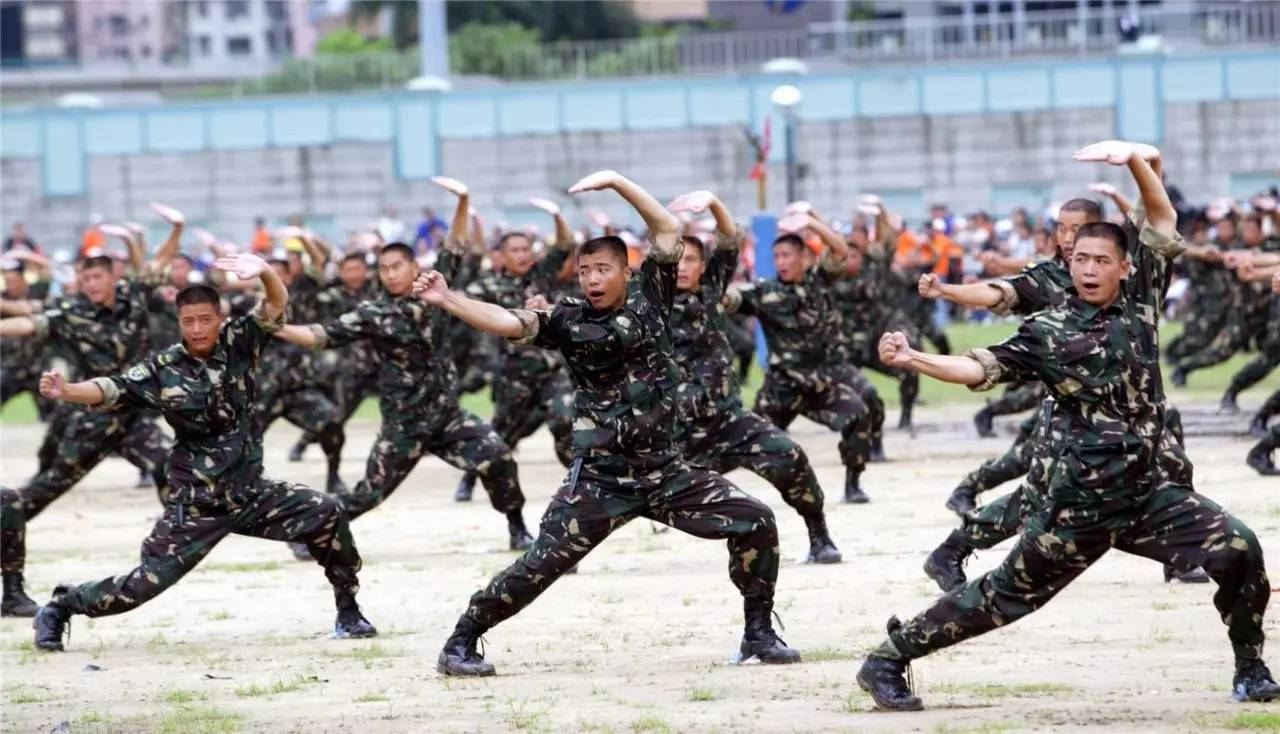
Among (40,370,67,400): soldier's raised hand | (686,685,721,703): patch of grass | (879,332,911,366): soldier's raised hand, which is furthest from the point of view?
(40,370,67,400): soldier's raised hand

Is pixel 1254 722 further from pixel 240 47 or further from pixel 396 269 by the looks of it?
pixel 240 47

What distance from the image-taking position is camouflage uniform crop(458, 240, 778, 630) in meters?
10.1

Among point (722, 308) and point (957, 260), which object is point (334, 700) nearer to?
point (722, 308)

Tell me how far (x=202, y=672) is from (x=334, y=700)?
1.30 metres

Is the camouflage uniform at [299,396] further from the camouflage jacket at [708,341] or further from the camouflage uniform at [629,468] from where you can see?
the camouflage uniform at [629,468]

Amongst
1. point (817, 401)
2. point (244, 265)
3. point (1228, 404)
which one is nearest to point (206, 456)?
point (244, 265)

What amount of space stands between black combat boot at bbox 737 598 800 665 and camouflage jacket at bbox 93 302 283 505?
260 cm

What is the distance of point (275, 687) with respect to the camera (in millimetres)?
10461

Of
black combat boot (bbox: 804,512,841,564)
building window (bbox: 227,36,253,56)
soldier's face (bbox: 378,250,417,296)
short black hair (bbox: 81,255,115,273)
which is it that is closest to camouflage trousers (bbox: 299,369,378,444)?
short black hair (bbox: 81,255,115,273)

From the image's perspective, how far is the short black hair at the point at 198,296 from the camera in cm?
1139

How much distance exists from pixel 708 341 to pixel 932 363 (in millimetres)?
5432

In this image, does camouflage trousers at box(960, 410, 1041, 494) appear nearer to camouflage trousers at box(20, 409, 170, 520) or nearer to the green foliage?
camouflage trousers at box(20, 409, 170, 520)

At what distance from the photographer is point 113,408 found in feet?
37.7

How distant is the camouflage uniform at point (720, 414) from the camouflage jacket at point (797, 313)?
1354 millimetres
